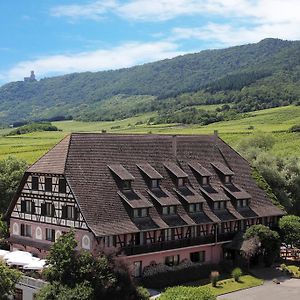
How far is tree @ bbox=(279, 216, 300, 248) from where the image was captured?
60531 millimetres

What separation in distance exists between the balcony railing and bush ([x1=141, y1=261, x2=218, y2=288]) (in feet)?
5.08

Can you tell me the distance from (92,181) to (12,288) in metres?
13.0

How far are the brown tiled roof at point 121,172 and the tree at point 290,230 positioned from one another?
1715 cm

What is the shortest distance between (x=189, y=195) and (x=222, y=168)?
7.47 meters

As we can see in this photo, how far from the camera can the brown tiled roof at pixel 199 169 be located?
61216 millimetres

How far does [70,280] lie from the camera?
41.2 meters

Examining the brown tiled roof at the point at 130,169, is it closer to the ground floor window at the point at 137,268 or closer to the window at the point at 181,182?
the window at the point at 181,182

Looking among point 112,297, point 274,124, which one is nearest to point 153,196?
point 112,297

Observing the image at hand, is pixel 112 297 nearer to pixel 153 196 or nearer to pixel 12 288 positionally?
pixel 12 288

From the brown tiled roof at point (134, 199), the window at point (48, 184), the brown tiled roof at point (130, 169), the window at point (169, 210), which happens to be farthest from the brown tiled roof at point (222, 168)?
the window at point (48, 184)

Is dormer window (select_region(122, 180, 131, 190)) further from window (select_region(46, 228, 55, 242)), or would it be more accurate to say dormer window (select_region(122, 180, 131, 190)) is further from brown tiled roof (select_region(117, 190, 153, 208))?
window (select_region(46, 228, 55, 242))

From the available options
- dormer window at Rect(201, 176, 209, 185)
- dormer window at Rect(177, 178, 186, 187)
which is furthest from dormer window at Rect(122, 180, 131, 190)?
dormer window at Rect(201, 176, 209, 185)

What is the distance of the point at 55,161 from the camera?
54406 millimetres

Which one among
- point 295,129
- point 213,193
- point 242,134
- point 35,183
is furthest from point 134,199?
point 295,129
